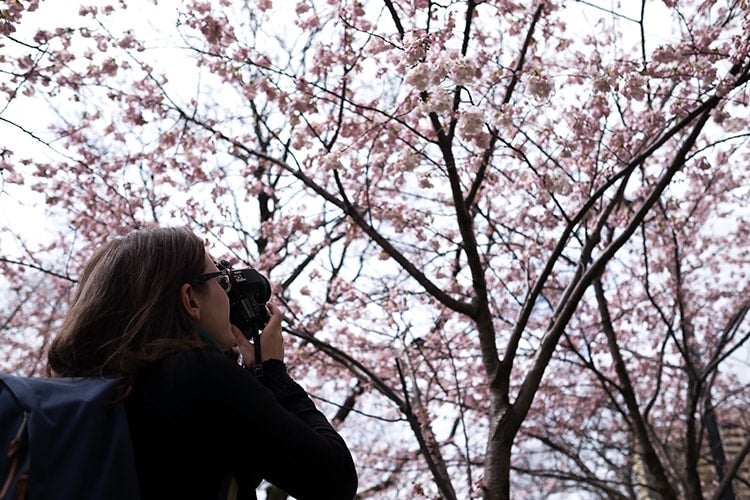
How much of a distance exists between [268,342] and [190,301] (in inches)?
7.3

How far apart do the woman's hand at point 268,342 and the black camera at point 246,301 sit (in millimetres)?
15

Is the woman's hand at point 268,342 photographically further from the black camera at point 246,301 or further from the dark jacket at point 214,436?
the dark jacket at point 214,436

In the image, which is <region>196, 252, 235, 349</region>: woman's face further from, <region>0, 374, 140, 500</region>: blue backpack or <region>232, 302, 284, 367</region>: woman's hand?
<region>0, 374, 140, 500</region>: blue backpack

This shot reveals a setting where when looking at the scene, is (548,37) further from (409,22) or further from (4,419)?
(4,419)

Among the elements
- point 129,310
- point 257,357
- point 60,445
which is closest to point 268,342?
point 257,357

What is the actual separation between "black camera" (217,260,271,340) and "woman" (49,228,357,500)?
9 cm

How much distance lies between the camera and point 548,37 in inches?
215

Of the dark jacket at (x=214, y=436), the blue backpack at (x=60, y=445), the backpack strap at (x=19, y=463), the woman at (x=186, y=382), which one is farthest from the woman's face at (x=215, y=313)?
the backpack strap at (x=19, y=463)

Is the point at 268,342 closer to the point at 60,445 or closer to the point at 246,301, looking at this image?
the point at 246,301

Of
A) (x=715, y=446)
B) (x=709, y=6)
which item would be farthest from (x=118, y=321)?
(x=715, y=446)

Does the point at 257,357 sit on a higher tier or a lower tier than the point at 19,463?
higher

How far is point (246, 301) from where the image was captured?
5.36 ft

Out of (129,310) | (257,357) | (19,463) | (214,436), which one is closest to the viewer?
(19,463)

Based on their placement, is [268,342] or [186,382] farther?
[268,342]
